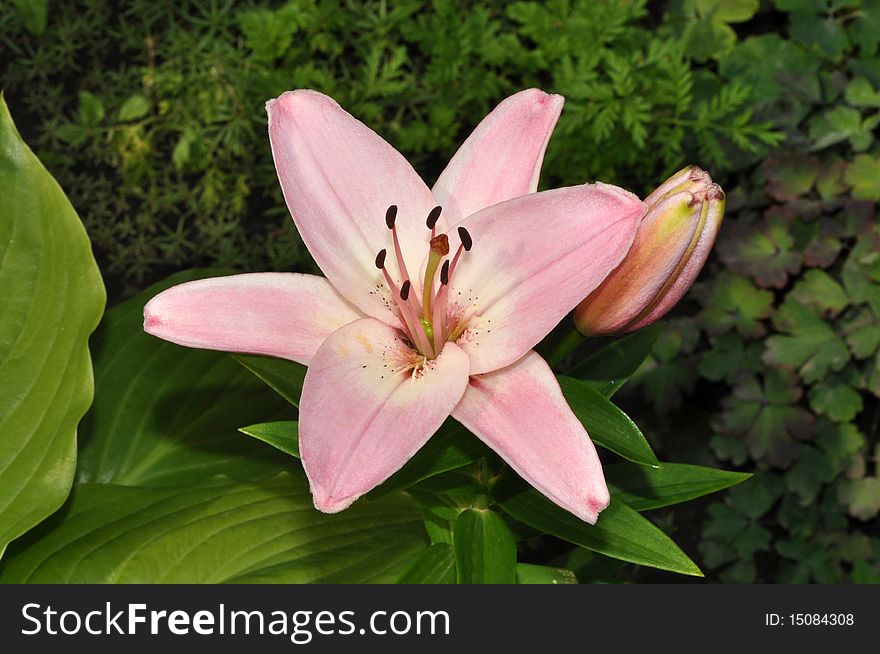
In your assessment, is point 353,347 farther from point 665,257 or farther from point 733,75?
point 733,75

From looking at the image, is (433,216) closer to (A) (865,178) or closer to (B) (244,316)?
(B) (244,316)

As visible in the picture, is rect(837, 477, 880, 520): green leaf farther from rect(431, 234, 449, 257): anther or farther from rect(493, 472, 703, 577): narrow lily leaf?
rect(431, 234, 449, 257): anther

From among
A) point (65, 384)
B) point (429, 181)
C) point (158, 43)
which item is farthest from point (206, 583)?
point (158, 43)

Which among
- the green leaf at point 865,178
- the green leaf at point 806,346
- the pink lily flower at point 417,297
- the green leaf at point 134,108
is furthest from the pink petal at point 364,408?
the green leaf at point 134,108

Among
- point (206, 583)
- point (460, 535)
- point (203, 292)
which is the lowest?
point (206, 583)

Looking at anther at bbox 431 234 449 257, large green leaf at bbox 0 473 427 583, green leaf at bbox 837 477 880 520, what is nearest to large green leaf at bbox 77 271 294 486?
large green leaf at bbox 0 473 427 583

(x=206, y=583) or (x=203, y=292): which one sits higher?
(x=203, y=292)

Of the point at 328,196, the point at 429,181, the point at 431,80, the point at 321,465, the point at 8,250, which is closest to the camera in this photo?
the point at 321,465
